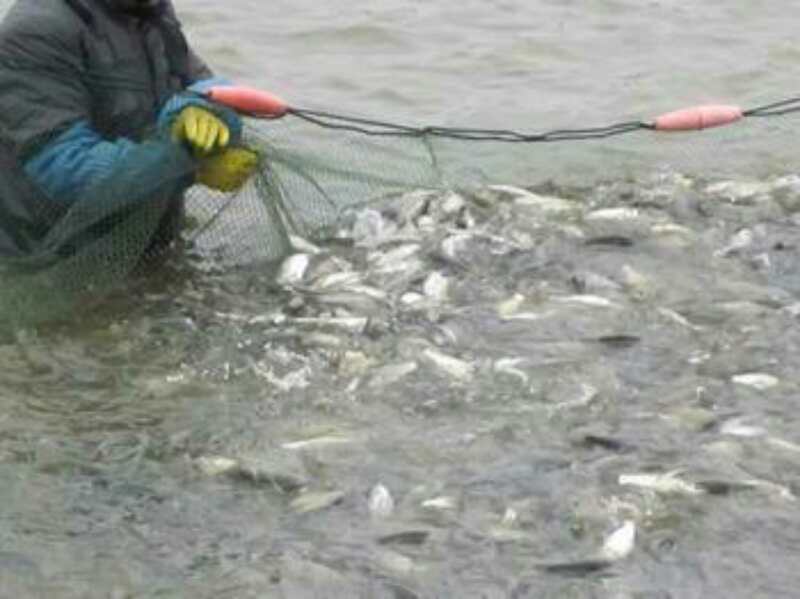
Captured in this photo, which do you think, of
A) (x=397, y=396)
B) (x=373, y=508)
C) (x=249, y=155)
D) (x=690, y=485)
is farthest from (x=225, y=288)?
(x=690, y=485)

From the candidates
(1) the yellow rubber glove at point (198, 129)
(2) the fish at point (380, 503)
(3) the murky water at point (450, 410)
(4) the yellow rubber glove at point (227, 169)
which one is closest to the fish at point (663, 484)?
(3) the murky water at point (450, 410)

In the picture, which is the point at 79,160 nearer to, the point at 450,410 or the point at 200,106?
the point at 200,106

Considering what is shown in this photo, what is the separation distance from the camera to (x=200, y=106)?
704 centimetres

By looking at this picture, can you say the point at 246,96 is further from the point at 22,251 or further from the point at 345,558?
the point at 345,558

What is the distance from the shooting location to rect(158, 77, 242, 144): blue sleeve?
23.1 ft

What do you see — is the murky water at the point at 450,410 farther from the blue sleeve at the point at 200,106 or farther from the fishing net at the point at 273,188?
the blue sleeve at the point at 200,106

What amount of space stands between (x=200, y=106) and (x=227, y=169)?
0.43m

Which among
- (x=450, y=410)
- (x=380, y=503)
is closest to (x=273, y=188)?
(x=450, y=410)

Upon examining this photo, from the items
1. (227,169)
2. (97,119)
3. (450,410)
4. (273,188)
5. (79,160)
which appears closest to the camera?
(450,410)

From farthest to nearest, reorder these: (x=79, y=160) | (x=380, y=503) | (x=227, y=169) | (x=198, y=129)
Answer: (x=227, y=169) → (x=79, y=160) → (x=198, y=129) → (x=380, y=503)

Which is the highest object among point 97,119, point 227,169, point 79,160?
point 97,119

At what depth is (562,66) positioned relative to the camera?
12.8 m

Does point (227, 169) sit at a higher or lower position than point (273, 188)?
higher

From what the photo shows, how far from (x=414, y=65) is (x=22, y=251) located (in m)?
6.07
